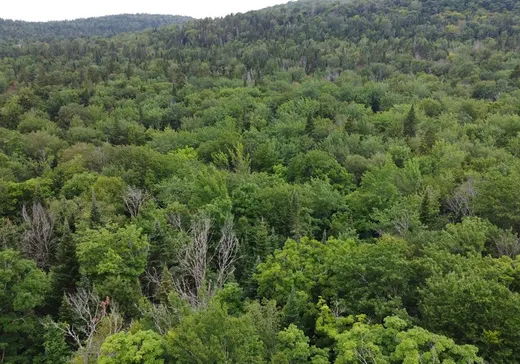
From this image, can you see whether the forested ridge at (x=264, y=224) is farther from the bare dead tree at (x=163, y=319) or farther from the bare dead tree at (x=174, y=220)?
the bare dead tree at (x=174, y=220)

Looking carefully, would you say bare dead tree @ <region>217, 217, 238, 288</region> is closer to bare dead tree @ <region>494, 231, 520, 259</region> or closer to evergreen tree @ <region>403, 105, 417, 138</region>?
bare dead tree @ <region>494, 231, 520, 259</region>

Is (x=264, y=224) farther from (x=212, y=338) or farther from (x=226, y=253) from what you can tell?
(x=212, y=338)

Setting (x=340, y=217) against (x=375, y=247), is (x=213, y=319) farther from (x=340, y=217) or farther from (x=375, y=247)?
(x=340, y=217)

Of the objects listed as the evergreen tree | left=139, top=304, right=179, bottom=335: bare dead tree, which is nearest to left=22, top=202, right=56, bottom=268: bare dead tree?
left=139, top=304, right=179, bottom=335: bare dead tree

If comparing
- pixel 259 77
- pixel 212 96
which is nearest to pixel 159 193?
pixel 212 96

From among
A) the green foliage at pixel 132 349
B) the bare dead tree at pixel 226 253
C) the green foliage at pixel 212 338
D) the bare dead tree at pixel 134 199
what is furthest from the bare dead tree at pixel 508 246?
the bare dead tree at pixel 134 199

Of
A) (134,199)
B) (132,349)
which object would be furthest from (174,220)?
(132,349)
